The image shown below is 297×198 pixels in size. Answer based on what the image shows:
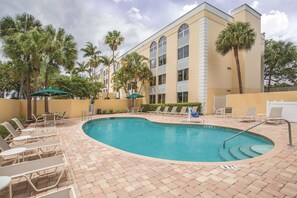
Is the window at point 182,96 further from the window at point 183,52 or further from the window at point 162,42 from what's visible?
the window at point 162,42

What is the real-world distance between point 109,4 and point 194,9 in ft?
40.3

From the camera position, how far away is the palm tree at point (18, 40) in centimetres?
1121

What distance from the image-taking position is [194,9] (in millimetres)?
18297

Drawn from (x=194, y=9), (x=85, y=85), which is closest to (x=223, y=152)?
(x=194, y=9)

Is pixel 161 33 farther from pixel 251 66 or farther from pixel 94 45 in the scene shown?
pixel 94 45

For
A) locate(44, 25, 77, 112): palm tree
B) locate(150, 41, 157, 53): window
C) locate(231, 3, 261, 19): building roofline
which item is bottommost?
locate(44, 25, 77, 112): palm tree

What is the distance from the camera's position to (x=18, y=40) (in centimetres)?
1100

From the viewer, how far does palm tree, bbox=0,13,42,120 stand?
36.8 ft

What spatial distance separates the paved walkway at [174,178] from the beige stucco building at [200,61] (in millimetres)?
13807

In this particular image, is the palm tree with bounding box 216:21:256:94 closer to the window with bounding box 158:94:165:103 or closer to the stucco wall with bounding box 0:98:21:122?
the window with bounding box 158:94:165:103

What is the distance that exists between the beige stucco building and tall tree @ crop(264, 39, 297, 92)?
9.16 feet

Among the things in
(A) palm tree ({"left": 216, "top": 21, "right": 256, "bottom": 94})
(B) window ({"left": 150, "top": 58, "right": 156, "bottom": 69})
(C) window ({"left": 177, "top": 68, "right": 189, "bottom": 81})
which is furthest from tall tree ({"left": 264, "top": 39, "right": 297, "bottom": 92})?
(B) window ({"left": 150, "top": 58, "right": 156, "bottom": 69})

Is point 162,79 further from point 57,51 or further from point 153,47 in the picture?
point 57,51

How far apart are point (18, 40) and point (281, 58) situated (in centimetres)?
3162
